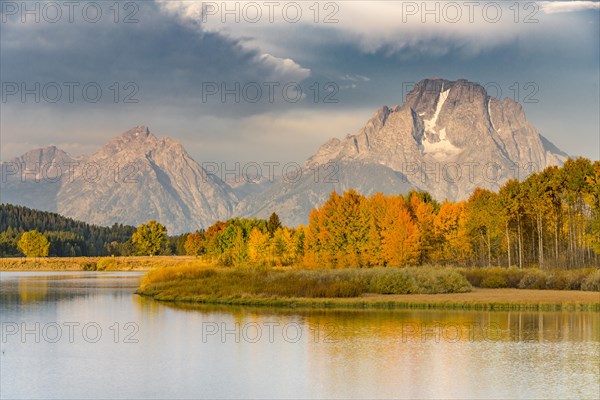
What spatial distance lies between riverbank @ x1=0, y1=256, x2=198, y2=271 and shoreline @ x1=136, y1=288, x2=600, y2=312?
112172 mm

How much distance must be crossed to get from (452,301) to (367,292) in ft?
34.9

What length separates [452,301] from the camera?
5922 cm

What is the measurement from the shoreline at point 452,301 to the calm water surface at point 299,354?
3317 mm

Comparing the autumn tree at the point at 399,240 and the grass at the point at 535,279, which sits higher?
the autumn tree at the point at 399,240

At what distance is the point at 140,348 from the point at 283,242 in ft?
308

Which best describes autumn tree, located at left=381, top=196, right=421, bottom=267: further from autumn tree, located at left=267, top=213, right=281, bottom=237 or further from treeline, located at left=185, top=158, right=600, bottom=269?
autumn tree, located at left=267, top=213, right=281, bottom=237

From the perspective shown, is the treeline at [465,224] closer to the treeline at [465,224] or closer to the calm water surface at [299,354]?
the treeline at [465,224]

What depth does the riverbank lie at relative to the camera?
180000 mm

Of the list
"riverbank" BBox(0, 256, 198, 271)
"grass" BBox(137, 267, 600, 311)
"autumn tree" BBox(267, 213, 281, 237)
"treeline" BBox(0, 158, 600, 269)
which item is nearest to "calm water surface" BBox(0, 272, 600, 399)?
"grass" BBox(137, 267, 600, 311)

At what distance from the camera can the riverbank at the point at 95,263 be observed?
7087 inches

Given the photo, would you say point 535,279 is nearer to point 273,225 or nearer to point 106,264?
point 273,225

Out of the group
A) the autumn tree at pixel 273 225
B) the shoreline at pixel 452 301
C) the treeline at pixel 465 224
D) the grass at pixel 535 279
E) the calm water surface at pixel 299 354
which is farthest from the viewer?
the autumn tree at pixel 273 225

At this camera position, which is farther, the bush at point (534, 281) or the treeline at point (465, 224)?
the treeline at point (465, 224)

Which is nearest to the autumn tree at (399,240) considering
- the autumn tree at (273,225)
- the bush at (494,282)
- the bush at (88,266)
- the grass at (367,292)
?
the bush at (494,282)
